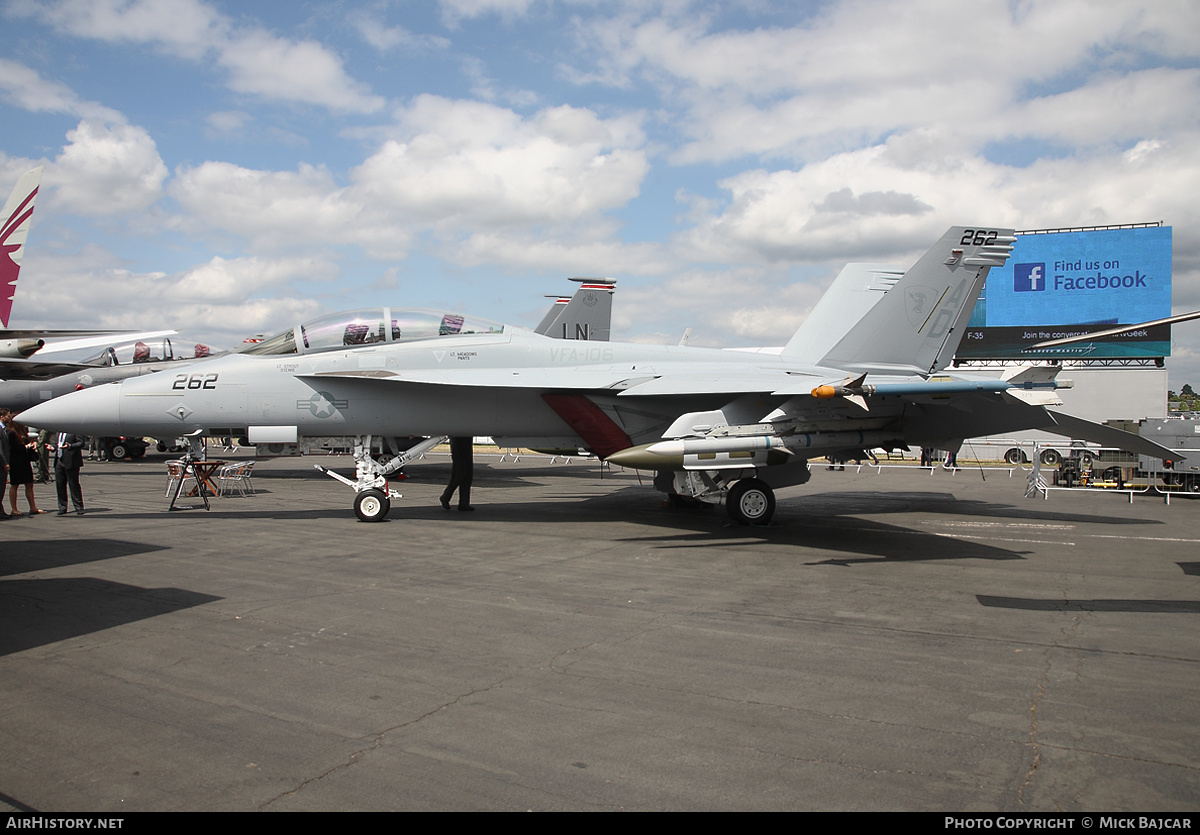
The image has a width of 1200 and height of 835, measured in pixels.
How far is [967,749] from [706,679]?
1.46m

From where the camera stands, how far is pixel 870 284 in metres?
14.5

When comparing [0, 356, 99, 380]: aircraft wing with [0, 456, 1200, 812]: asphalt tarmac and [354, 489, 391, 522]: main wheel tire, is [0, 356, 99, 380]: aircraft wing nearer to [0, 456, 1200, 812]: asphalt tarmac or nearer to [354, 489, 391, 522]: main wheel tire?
[0, 456, 1200, 812]: asphalt tarmac

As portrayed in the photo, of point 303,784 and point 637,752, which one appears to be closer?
point 303,784

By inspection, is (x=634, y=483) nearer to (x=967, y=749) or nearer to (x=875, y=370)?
(x=875, y=370)

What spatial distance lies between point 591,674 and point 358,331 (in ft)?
25.4

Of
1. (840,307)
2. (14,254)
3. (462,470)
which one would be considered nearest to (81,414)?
(14,254)

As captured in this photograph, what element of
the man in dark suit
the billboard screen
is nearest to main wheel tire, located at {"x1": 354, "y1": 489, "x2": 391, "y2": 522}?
the man in dark suit

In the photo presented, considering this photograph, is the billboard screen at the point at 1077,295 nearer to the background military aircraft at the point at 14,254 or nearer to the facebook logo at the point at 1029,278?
the facebook logo at the point at 1029,278

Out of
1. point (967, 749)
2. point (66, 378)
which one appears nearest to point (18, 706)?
point (967, 749)

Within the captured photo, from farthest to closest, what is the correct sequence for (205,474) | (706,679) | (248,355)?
(205,474)
(248,355)
(706,679)

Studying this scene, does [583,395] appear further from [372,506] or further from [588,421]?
[372,506]

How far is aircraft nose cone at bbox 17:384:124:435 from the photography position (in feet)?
32.9

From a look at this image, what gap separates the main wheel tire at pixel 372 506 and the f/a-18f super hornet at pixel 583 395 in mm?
21

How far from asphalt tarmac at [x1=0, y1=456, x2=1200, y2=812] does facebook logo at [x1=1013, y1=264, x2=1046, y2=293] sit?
34.2 metres
